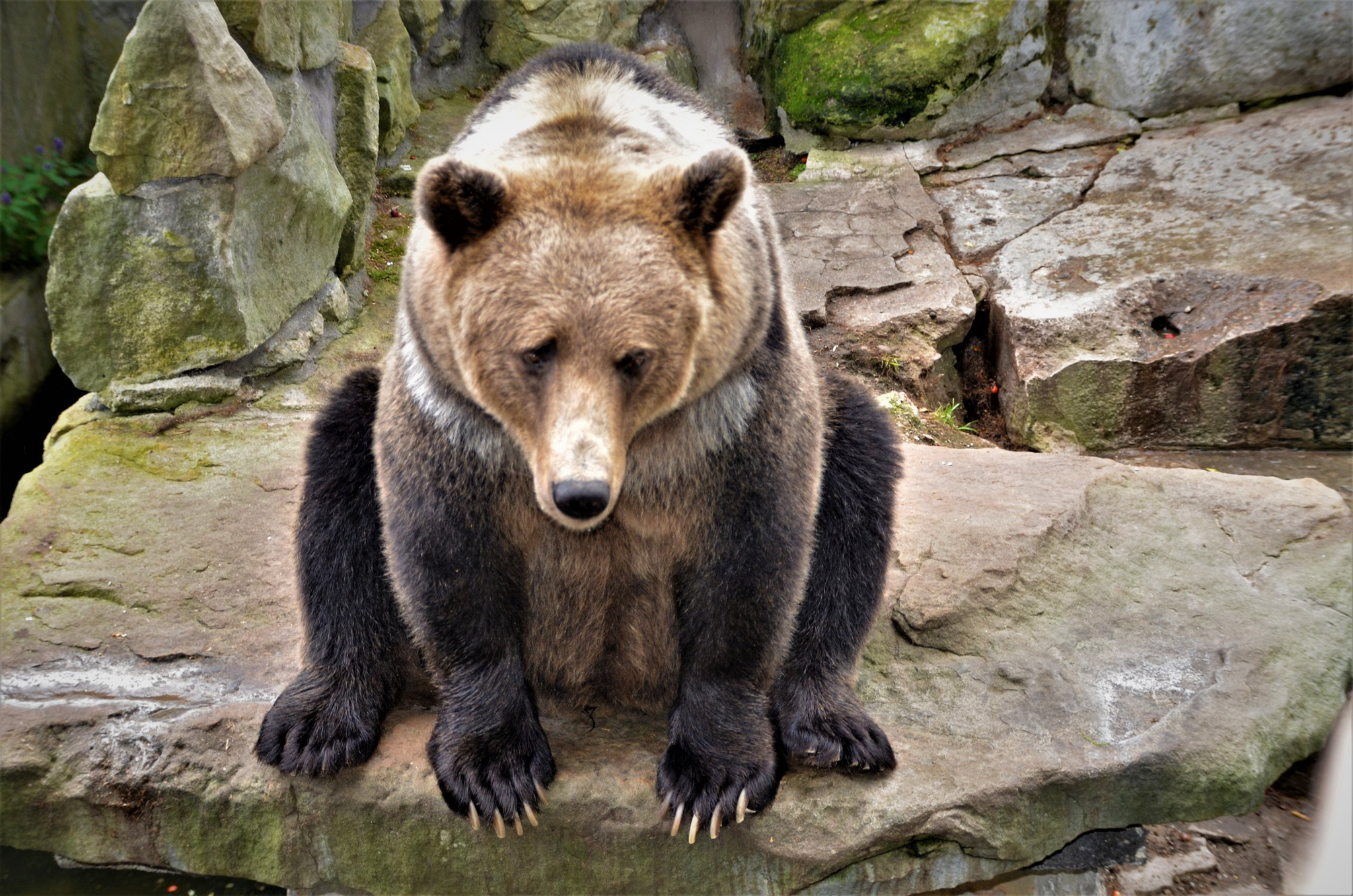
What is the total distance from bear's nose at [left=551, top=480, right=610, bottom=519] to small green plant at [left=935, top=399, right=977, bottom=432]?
18.0ft

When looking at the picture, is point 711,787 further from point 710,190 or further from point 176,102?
point 176,102

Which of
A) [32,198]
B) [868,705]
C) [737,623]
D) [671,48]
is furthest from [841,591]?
[671,48]

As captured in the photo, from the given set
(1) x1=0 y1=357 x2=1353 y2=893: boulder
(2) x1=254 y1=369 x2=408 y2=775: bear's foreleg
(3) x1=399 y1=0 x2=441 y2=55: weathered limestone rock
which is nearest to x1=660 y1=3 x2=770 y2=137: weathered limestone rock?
(3) x1=399 y1=0 x2=441 y2=55: weathered limestone rock

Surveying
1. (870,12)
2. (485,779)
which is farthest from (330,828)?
(870,12)

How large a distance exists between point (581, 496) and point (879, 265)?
664cm

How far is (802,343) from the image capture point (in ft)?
12.0

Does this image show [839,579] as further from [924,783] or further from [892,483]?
[924,783]

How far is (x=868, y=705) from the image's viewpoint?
3.81 meters

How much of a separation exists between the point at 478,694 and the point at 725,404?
4.00 ft

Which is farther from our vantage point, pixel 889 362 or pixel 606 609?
pixel 889 362

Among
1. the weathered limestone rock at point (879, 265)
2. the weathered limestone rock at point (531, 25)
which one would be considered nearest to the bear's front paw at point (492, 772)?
the weathered limestone rock at point (879, 265)

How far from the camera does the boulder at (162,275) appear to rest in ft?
19.1

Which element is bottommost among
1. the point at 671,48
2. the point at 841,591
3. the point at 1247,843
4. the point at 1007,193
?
the point at 1247,843

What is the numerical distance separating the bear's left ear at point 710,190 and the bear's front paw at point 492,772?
168 centimetres
